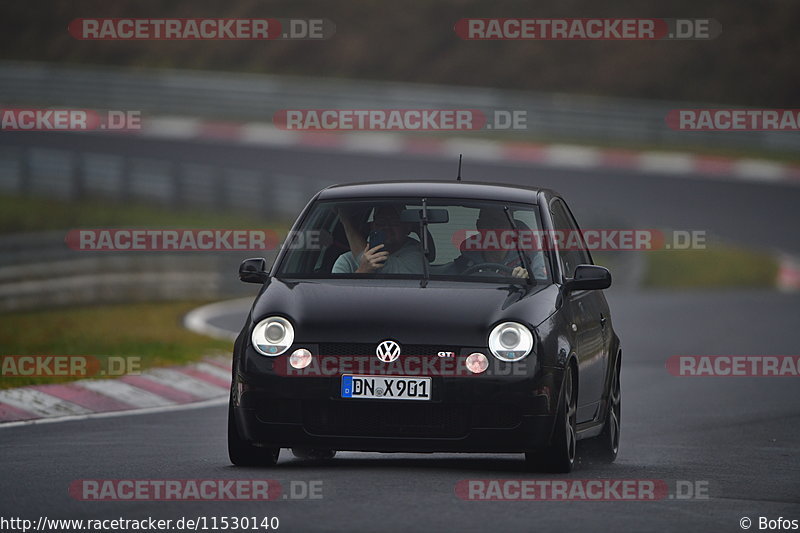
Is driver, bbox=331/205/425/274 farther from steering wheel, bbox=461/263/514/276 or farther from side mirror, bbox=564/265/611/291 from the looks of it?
side mirror, bbox=564/265/611/291

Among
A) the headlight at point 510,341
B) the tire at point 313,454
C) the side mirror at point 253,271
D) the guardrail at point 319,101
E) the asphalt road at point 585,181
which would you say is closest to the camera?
the headlight at point 510,341

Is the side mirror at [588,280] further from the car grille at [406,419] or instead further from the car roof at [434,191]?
the car grille at [406,419]

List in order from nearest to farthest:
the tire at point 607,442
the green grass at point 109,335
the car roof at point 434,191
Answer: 1. the car roof at point 434,191
2. the tire at point 607,442
3. the green grass at point 109,335

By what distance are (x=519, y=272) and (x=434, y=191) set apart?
2.34 ft

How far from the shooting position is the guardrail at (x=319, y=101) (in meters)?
46.2

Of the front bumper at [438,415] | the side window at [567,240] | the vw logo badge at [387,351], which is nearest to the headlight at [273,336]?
the front bumper at [438,415]

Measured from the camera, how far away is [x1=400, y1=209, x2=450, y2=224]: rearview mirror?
33.1 ft

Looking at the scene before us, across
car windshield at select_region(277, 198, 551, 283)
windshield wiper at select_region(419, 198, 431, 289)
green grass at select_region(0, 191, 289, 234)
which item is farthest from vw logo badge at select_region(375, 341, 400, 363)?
green grass at select_region(0, 191, 289, 234)

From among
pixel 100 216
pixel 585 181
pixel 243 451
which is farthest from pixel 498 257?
pixel 585 181

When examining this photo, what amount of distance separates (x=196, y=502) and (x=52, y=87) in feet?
146

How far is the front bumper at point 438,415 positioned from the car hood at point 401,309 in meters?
0.23

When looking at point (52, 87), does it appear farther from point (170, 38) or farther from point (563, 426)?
point (563, 426)

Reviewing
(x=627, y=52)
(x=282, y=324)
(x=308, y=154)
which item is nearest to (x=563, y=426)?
(x=282, y=324)

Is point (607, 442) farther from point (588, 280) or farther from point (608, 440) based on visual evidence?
point (588, 280)
